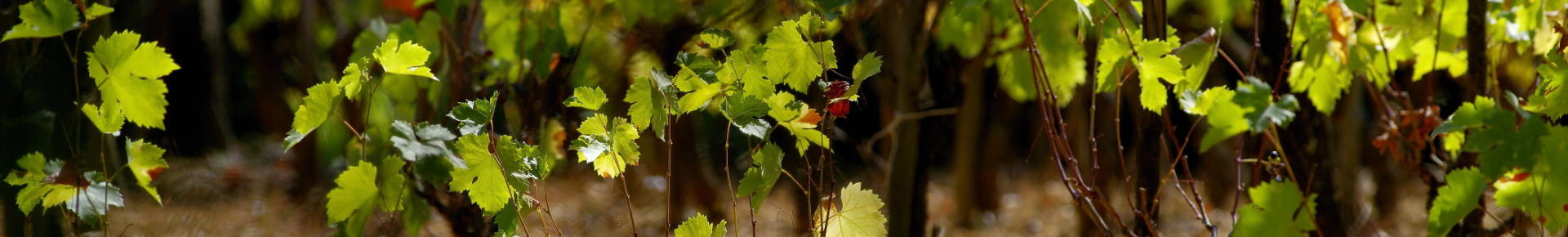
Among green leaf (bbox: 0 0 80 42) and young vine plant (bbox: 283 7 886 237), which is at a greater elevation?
green leaf (bbox: 0 0 80 42)

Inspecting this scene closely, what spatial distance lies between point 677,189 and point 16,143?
1520mm

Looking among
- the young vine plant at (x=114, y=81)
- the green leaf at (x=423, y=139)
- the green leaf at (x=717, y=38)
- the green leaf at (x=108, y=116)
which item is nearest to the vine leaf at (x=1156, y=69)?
the green leaf at (x=717, y=38)

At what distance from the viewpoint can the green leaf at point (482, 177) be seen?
89 centimetres

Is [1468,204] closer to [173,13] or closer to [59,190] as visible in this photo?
[59,190]

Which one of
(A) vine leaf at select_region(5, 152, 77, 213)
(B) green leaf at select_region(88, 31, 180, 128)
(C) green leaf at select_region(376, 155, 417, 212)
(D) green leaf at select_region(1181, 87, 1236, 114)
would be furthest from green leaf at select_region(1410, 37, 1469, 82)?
(A) vine leaf at select_region(5, 152, 77, 213)

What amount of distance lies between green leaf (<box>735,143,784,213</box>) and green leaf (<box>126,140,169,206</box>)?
86 centimetres

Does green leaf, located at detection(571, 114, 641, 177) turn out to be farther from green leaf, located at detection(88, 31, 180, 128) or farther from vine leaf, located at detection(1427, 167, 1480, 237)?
vine leaf, located at detection(1427, 167, 1480, 237)

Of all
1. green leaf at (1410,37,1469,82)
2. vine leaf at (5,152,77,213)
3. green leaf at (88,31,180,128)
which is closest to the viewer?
green leaf at (88,31,180,128)

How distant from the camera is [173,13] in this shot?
460 cm

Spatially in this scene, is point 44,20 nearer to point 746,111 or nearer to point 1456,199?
point 746,111

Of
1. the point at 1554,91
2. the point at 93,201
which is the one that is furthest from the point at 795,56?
the point at 93,201

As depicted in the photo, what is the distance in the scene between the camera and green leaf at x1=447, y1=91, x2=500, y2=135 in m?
0.88

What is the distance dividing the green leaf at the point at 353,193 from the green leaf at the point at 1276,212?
947mm

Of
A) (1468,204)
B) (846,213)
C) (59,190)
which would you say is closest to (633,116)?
(846,213)
